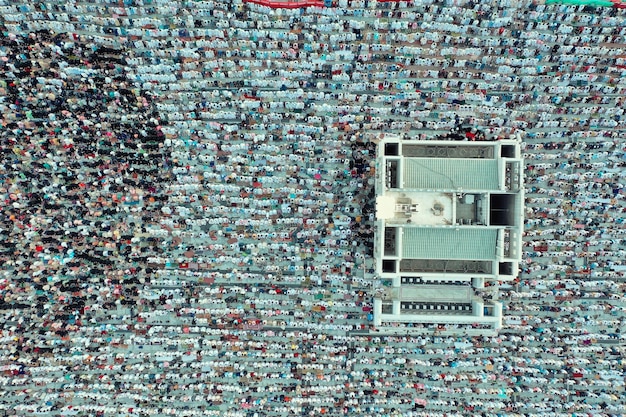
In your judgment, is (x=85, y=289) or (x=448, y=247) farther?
(x=85, y=289)

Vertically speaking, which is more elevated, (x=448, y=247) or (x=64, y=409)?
(x=448, y=247)

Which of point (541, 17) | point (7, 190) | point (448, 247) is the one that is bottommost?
point (448, 247)

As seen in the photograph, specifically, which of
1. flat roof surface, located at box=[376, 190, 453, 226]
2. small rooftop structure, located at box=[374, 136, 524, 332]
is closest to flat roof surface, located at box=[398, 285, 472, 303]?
small rooftop structure, located at box=[374, 136, 524, 332]

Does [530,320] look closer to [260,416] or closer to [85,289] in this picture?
[260,416]

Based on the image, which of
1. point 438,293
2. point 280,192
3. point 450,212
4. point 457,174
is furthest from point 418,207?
point 280,192

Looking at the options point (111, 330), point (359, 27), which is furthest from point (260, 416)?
point (359, 27)

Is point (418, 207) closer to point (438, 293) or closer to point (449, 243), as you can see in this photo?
point (449, 243)

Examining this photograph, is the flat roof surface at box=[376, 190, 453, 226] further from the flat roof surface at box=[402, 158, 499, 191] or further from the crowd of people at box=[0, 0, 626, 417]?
the crowd of people at box=[0, 0, 626, 417]
